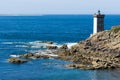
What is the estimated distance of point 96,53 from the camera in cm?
7588

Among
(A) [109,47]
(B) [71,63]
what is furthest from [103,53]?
(B) [71,63]

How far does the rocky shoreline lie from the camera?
223ft

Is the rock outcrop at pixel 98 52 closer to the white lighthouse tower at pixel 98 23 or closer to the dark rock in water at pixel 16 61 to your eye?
the white lighthouse tower at pixel 98 23

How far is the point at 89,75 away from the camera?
202 ft

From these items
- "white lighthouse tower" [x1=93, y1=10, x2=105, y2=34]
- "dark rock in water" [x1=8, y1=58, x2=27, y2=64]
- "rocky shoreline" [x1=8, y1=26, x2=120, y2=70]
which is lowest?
"dark rock in water" [x1=8, y1=58, x2=27, y2=64]

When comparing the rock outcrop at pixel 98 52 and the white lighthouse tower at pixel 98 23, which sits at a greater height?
the white lighthouse tower at pixel 98 23

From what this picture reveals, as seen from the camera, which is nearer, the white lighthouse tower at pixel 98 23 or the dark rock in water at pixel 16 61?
the dark rock in water at pixel 16 61

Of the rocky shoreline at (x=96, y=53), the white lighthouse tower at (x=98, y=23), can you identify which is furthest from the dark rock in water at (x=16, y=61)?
the white lighthouse tower at (x=98, y=23)

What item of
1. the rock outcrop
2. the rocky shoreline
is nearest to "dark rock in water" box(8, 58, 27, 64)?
the rocky shoreline

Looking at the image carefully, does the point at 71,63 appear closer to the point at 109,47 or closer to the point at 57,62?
the point at 57,62

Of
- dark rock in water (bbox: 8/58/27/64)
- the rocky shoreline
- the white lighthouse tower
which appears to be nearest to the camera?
the rocky shoreline

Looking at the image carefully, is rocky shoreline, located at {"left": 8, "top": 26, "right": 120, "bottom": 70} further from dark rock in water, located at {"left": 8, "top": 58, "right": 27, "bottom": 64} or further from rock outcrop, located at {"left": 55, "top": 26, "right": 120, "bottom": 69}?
dark rock in water, located at {"left": 8, "top": 58, "right": 27, "bottom": 64}

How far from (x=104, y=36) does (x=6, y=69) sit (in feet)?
80.6

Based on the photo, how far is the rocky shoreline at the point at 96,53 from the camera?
67925 mm
